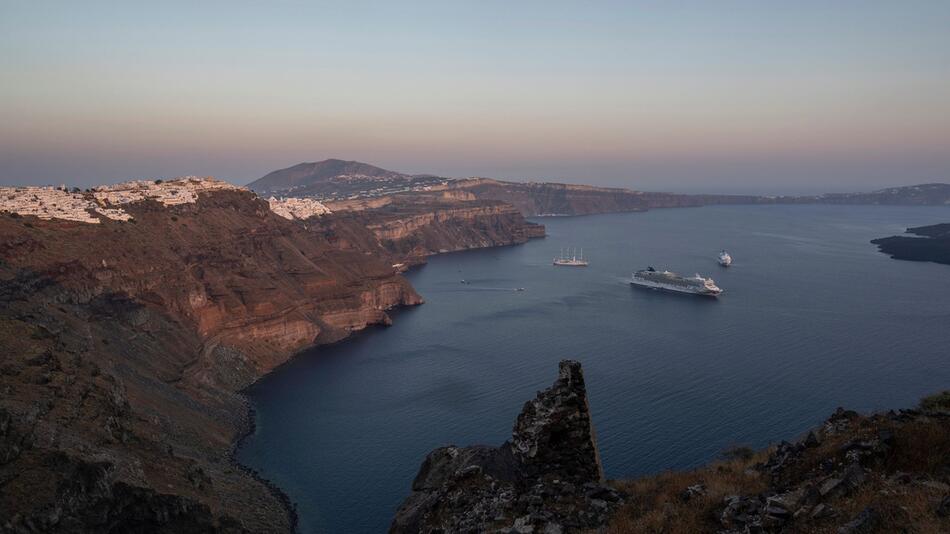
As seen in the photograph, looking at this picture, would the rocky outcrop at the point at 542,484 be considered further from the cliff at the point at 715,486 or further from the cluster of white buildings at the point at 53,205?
the cluster of white buildings at the point at 53,205

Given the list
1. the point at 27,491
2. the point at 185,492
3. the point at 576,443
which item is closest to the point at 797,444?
the point at 576,443

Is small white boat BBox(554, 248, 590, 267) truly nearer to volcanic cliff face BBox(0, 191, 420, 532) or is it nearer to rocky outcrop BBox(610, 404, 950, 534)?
volcanic cliff face BBox(0, 191, 420, 532)

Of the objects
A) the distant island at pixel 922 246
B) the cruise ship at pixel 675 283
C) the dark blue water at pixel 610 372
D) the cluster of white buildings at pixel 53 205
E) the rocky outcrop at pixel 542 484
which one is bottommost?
the dark blue water at pixel 610 372

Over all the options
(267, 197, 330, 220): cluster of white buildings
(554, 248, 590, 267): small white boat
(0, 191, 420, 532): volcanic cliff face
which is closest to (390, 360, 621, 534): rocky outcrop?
(0, 191, 420, 532): volcanic cliff face

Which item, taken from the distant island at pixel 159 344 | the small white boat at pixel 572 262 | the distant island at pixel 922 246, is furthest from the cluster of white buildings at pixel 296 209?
the distant island at pixel 922 246

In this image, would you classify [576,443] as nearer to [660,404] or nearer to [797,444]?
[797,444]

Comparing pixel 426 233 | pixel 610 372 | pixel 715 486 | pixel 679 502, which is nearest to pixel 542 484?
pixel 679 502
